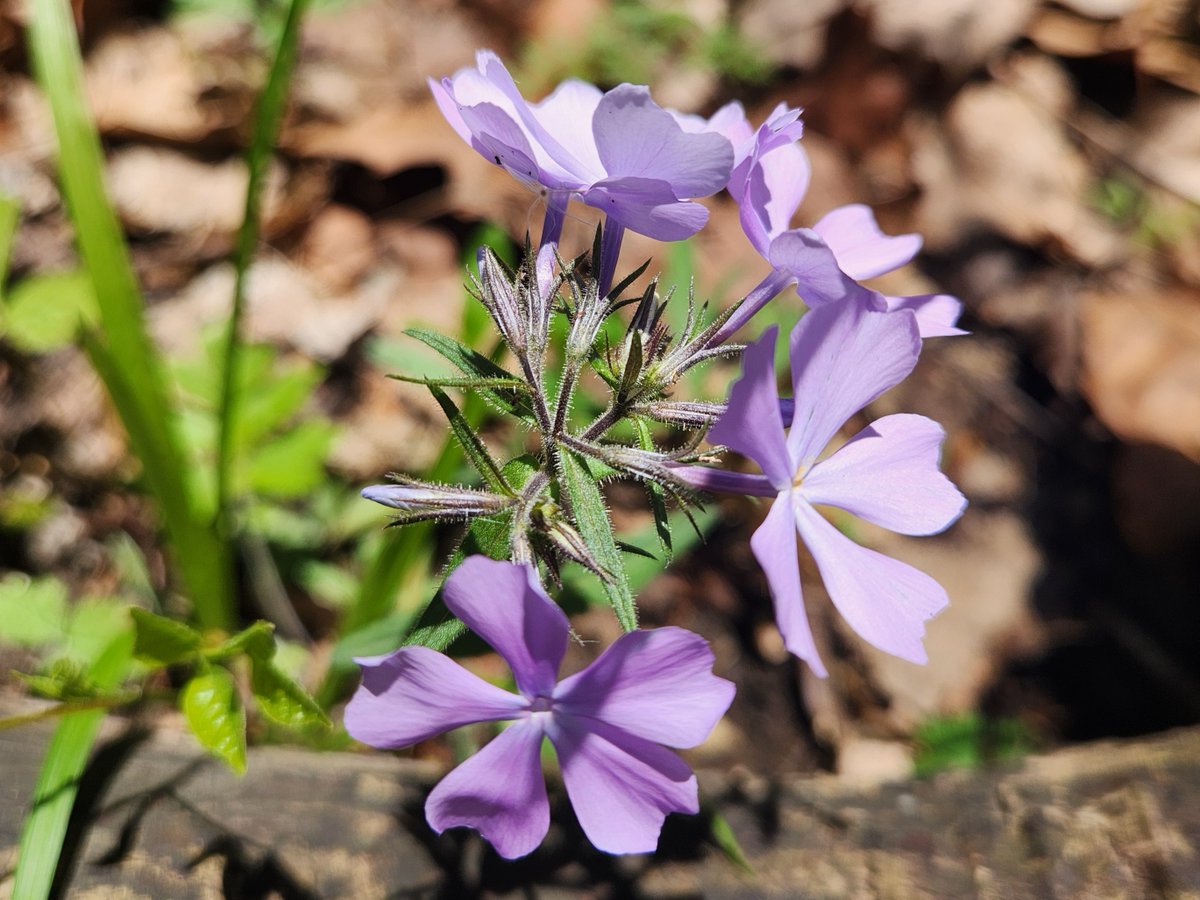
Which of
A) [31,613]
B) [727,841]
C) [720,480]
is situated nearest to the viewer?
[720,480]

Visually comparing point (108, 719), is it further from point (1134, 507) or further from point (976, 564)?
point (1134, 507)

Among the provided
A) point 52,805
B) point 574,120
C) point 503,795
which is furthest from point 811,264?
point 52,805

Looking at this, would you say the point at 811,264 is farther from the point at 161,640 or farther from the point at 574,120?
the point at 161,640

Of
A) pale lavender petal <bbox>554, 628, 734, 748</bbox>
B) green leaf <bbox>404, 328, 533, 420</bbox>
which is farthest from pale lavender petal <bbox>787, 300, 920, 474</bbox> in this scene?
green leaf <bbox>404, 328, 533, 420</bbox>

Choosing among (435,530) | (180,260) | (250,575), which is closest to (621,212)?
(435,530)

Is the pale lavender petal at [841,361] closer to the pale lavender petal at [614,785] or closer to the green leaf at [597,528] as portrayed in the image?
the green leaf at [597,528]
